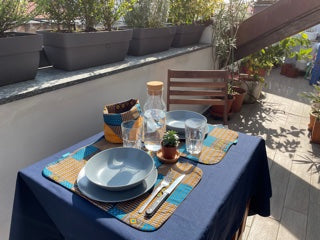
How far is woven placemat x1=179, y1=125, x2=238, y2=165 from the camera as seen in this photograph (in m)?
0.95

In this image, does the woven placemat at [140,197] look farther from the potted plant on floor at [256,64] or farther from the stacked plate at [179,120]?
the potted plant on floor at [256,64]

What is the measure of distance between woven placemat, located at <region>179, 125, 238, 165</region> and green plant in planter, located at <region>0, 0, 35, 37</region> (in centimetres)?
89

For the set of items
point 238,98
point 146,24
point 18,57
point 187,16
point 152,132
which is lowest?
point 238,98

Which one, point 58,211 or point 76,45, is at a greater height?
point 76,45

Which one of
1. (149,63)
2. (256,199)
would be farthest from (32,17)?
(256,199)

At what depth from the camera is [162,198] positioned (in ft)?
2.43

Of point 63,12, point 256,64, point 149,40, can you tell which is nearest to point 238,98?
point 256,64

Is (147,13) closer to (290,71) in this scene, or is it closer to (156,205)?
(156,205)

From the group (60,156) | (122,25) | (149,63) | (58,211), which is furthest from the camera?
(122,25)

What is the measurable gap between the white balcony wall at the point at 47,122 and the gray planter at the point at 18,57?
0.13 meters

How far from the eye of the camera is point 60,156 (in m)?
0.96

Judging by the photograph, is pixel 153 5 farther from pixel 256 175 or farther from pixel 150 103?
pixel 256 175

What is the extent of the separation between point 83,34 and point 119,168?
79 centimetres

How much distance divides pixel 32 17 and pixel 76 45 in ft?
0.74
